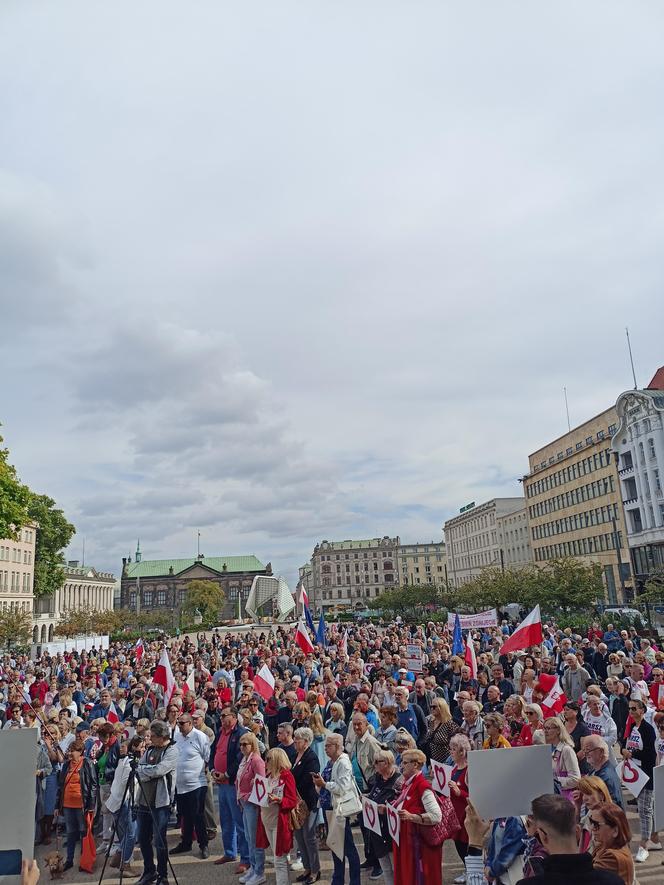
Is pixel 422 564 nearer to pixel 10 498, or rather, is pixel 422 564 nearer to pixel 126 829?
pixel 10 498

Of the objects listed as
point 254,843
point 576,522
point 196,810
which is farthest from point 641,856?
point 576,522

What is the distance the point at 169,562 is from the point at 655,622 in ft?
498

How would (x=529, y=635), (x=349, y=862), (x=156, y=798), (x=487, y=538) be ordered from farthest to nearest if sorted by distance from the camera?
1. (x=487, y=538)
2. (x=529, y=635)
3. (x=156, y=798)
4. (x=349, y=862)

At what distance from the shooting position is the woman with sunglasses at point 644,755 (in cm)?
845

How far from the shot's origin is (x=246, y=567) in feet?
561

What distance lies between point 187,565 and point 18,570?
10304 cm

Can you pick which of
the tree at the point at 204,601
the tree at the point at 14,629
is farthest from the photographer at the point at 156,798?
the tree at the point at 204,601

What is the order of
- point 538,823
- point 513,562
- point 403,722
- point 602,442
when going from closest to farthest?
point 538,823
point 403,722
point 602,442
point 513,562

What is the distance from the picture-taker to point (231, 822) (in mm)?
9469

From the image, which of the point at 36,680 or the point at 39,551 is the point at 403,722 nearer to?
the point at 36,680

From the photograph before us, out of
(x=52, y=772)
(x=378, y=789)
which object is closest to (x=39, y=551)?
(x=52, y=772)

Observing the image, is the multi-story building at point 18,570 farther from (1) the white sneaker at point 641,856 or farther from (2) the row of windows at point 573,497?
(1) the white sneaker at point 641,856

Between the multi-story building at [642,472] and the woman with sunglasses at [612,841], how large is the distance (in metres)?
55.2

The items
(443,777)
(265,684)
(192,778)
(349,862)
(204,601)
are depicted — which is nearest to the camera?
(443,777)
